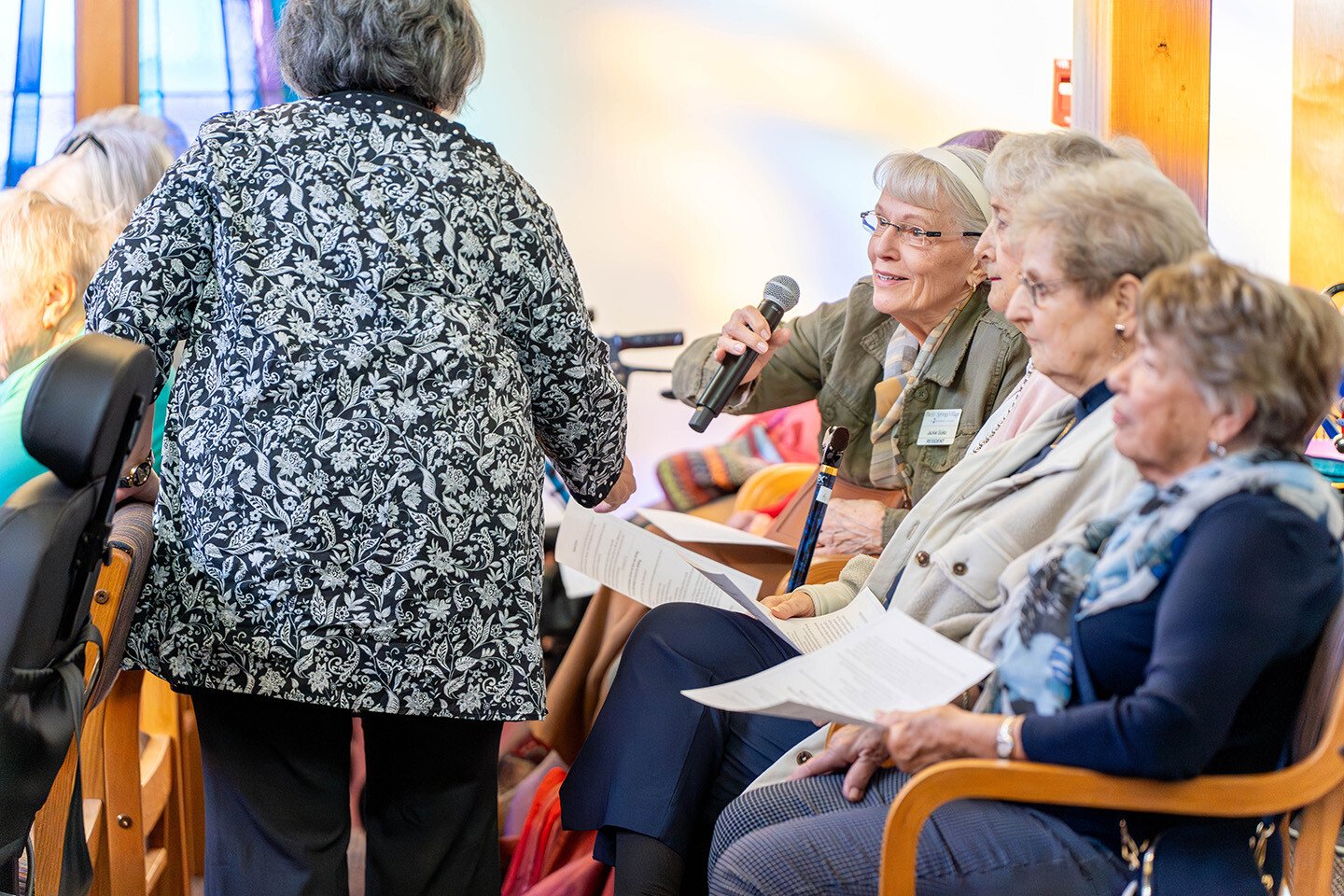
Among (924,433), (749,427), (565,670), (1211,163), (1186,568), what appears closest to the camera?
(1186,568)

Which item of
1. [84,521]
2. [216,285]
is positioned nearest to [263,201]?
[216,285]

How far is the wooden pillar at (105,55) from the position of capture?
12.2ft

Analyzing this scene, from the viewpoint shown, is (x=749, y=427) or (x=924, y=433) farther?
(x=749, y=427)

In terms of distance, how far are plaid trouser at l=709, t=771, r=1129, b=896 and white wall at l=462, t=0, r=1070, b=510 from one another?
10.4 feet

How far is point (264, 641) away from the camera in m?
1.49

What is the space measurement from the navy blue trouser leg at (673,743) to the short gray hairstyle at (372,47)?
2.78ft

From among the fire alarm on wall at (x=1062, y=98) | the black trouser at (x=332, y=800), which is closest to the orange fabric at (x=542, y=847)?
the black trouser at (x=332, y=800)

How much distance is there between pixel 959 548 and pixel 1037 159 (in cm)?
59

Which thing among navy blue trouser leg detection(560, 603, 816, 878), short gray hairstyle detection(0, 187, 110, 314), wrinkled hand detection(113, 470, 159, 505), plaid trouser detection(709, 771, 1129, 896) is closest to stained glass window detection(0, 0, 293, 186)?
short gray hairstyle detection(0, 187, 110, 314)

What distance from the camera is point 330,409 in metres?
1.47

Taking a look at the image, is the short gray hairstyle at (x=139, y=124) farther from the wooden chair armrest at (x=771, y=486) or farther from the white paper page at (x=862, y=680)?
the white paper page at (x=862, y=680)

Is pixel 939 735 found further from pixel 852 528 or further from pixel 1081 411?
pixel 852 528

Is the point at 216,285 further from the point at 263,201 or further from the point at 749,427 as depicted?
the point at 749,427

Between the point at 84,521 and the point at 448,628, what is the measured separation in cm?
42
